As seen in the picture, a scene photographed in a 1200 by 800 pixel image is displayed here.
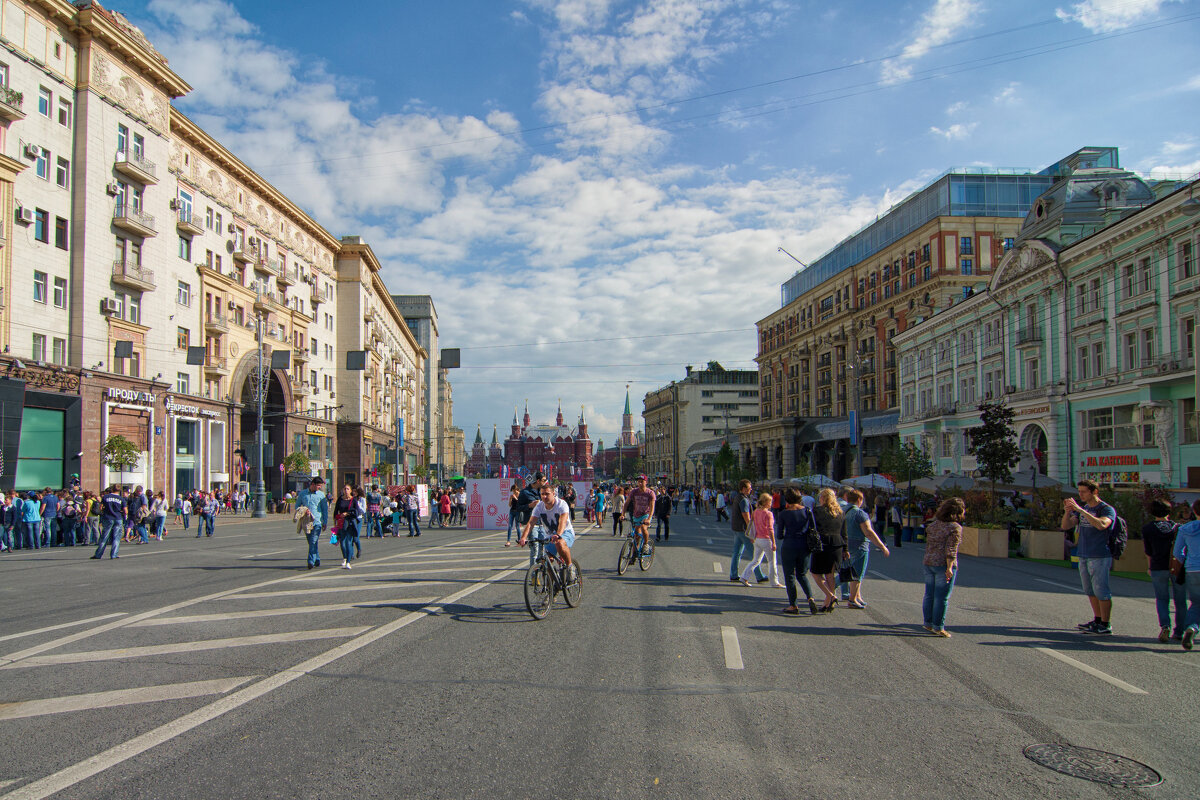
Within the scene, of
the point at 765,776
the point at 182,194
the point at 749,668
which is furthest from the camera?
the point at 182,194

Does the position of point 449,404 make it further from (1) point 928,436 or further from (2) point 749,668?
(2) point 749,668

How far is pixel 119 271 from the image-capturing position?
36.5 m

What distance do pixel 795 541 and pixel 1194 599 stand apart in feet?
14.2

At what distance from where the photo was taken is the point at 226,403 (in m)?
46.5

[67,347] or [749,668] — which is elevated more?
[67,347]

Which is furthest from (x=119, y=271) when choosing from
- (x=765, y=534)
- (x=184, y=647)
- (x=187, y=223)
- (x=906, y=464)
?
(x=906, y=464)

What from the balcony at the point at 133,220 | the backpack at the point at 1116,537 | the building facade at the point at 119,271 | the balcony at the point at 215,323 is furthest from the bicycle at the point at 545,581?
the balcony at the point at 215,323

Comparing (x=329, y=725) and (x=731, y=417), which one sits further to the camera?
(x=731, y=417)

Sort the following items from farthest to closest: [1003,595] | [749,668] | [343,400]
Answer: [343,400]
[1003,595]
[749,668]

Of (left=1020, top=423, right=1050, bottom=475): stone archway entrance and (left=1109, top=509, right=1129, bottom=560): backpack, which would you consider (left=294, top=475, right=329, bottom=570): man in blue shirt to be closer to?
(left=1109, top=509, right=1129, bottom=560): backpack

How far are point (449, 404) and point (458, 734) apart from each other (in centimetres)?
15994

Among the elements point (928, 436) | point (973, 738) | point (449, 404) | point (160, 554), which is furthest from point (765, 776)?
point (449, 404)

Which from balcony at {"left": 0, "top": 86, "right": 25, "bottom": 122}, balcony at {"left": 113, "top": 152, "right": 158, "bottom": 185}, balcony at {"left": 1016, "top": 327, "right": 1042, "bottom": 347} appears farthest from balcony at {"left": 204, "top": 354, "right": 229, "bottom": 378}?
balcony at {"left": 1016, "top": 327, "right": 1042, "bottom": 347}

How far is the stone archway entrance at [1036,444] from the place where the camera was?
126ft
